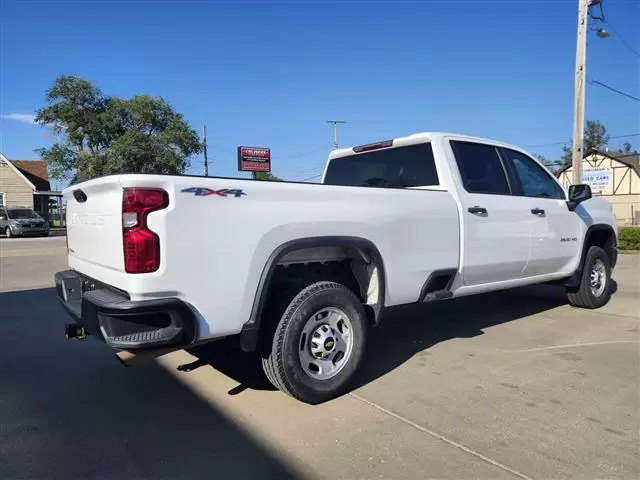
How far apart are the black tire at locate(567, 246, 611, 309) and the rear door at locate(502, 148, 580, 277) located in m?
0.47

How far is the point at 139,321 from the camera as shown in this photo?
3.03 meters

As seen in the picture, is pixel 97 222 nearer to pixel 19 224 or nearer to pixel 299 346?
pixel 299 346

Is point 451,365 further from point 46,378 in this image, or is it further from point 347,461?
point 46,378

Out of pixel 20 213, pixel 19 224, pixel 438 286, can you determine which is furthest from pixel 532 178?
pixel 20 213

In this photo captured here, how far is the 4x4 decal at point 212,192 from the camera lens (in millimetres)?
3054

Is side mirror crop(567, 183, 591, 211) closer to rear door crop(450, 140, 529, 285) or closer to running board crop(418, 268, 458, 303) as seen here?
rear door crop(450, 140, 529, 285)

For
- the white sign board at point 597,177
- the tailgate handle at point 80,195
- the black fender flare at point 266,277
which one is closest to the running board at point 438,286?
the black fender flare at point 266,277

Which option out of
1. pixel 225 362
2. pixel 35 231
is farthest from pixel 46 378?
pixel 35 231

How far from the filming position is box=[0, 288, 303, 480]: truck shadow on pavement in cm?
298

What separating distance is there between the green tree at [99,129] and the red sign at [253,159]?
24.2ft

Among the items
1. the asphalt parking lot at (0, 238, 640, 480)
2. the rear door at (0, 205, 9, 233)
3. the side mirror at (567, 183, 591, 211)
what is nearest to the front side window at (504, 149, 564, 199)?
the side mirror at (567, 183, 591, 211)

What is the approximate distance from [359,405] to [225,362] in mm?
1560

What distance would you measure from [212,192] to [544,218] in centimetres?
410

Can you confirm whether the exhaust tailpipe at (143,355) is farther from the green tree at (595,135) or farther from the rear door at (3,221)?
the green tree at (595,135)
